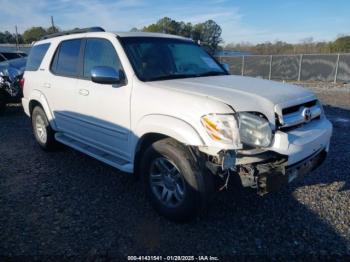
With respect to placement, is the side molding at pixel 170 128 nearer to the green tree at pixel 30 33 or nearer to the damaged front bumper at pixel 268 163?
the damaged front bumper at pixel 268 163

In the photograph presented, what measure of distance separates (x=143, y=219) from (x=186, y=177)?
794mm

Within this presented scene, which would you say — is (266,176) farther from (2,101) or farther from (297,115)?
(2,101)

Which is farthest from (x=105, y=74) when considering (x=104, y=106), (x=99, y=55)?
(x=99, y=55)

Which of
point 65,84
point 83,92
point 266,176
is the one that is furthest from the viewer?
point 65,84

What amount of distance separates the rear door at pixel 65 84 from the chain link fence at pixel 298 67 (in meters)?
18.7

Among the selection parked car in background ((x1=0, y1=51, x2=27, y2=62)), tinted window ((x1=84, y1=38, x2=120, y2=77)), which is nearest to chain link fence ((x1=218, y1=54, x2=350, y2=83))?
parked car in background ((x1=0, y1=51, x2=27, y2=62))

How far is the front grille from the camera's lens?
317cm

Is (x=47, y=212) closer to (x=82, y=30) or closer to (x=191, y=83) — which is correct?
(x=191, y=83)

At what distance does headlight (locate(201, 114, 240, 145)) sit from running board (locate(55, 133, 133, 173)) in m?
1.27

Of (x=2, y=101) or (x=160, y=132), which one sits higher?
(x=160, y=132)

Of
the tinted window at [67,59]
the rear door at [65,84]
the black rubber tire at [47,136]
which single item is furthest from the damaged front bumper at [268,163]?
the black rubber tire at [47,136]

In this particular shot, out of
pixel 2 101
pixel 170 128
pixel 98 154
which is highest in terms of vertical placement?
pixel 170 128

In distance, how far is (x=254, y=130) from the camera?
301 cm

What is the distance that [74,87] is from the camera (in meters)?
4.64
